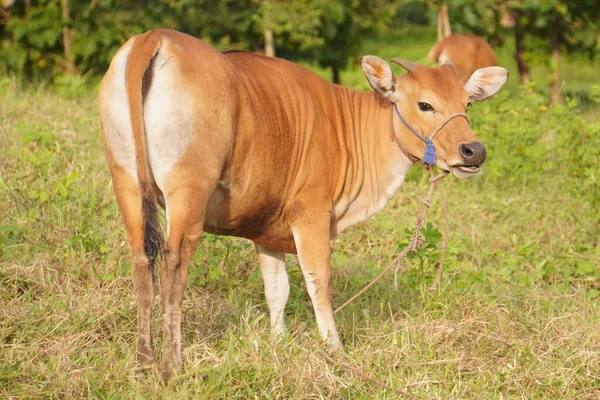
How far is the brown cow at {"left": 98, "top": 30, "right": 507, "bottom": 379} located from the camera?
4.00 meters

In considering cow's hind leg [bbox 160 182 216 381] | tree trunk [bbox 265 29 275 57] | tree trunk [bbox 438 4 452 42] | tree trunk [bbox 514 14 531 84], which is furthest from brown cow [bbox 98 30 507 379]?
tree trunk [bbox 514 14 531 84]

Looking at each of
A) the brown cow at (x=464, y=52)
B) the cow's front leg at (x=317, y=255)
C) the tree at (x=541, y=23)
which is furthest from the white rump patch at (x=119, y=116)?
the tree at (x=541, y=23)

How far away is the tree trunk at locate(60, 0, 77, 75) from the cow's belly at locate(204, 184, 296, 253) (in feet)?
19.1

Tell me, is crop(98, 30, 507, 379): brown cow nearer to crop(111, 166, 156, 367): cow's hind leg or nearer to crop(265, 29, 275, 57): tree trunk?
crop(111, 166, 156, 367): cow's hind leg

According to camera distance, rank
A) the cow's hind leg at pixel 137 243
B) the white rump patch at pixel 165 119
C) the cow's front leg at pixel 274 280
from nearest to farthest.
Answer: the white rump patch at pixel 165 119
the cow's hind leg at pixel 137 243
the cow's front leg at pixel 274 280

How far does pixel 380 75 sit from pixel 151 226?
1683mm

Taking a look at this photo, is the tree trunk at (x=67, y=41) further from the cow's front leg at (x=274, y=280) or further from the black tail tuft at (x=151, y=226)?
the black tail tuft at (x=151, y=226)

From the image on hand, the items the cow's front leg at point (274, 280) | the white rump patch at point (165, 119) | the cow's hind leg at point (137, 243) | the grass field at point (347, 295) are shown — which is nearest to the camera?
the white rump patch at point (165, 119)

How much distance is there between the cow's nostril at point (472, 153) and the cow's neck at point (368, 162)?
18.2 inches

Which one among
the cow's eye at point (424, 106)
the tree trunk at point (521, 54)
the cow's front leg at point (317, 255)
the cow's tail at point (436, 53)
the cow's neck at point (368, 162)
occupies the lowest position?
the tree trunk at point (521, 54)

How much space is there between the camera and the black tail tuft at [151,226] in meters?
3.94

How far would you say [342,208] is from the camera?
5066 mm

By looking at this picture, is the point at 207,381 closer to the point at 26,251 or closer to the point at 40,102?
the point at 26,251

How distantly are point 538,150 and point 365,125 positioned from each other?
3121 millimetres
